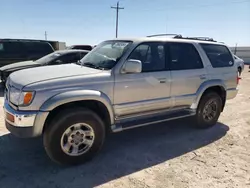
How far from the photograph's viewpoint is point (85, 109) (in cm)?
345

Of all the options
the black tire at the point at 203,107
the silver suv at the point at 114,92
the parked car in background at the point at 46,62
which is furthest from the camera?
the parked car in background at the point at 46,62

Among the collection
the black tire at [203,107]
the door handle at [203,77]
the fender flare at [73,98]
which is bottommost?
the black tire at [203,107]

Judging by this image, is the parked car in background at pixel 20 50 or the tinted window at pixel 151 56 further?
the parked car in background at pixel 20 50

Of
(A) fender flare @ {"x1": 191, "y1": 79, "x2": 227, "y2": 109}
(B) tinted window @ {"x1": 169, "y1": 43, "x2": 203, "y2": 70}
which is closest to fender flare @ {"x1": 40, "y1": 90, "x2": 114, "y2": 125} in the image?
(B) tinted window @ {"x1": 169, "y1": 43, "x2": 203, "y2": 70}

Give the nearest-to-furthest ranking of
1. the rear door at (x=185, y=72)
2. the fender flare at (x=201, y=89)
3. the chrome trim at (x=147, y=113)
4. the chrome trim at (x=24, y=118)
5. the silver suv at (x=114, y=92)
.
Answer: the chrome trim at (x=24, y=118)
the silver suv at (x=114, y=92)
the chrome trim at (x=147, y=113)
the rear door at (x=185, y=72)
the fender flare at (x=201, y=89)

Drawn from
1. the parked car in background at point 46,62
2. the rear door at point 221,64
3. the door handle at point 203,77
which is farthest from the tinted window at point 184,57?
the parked car in background at point 46,62

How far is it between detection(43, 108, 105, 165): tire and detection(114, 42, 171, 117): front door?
1.52 feet

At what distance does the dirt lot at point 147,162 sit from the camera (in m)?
3.12

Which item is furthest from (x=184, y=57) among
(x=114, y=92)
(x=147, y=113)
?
(x=114, y=92)

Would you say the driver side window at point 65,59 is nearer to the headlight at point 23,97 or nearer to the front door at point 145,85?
the front door at point 145,85

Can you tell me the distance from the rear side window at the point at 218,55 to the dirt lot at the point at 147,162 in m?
1.46

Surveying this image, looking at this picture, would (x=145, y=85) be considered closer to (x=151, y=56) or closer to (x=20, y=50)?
(x=151, y=56)

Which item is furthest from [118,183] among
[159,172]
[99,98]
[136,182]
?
[99,98]

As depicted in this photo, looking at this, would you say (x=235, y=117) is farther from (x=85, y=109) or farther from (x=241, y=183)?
(x=85, y=109)
